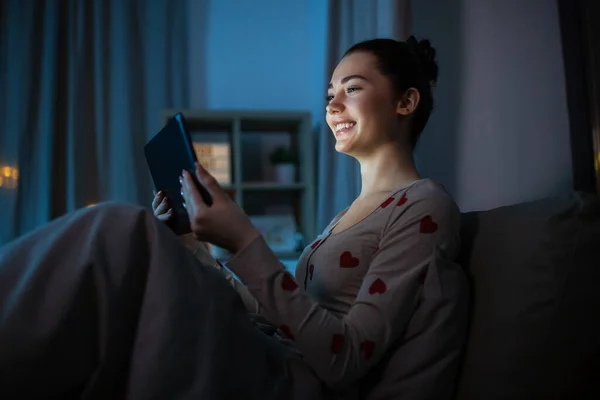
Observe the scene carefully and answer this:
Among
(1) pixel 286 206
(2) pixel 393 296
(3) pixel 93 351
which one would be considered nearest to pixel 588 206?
(2) pixel 393 296

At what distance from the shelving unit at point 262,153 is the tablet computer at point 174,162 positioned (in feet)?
4.35

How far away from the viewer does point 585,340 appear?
69cm

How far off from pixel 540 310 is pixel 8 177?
2165mm

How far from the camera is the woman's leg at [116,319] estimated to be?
0.55 metres

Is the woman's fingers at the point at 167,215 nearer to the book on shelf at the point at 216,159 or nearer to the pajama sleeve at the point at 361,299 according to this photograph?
the pajama sleeve at the point at 361,299

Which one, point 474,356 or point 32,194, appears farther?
point 32,194

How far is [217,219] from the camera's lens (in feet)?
2.32

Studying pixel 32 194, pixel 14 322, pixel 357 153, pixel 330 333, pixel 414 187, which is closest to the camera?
pixel 14 322

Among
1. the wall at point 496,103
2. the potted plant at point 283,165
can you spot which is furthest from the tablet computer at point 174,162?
the potted plant at point 283,165

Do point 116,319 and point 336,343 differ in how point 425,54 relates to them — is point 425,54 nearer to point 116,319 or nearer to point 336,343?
point 336,343

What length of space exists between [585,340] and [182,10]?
2367mm

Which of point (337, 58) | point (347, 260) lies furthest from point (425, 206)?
point (337, 58)

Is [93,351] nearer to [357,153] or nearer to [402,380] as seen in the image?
[402,380]

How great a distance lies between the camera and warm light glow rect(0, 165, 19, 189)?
7.13ft
